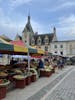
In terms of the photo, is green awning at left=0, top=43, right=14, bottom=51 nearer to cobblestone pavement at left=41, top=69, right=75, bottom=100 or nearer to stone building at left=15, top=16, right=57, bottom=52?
cobblestone pavement at left=41, top=69, right=75, bottom=100

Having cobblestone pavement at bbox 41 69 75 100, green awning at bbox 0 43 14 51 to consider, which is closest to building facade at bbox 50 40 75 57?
cobblestone pavement at bbox 41 69 75 100

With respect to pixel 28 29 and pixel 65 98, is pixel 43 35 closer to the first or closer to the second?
pixel 28 29

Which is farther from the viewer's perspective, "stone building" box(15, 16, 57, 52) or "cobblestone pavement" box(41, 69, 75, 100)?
"stone building" box(15, 16, 57, 52)

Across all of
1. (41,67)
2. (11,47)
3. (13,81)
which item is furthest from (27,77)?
(41,67)

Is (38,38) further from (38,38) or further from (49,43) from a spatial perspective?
(49,43)

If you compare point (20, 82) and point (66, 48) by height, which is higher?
point (66, 48)

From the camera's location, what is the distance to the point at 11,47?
519 inches

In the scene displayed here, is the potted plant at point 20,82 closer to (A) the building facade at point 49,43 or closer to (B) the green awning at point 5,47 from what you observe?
(B) the green awning at point 5,47

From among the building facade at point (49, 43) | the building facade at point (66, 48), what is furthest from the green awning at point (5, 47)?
the building facade at point (66, 48)

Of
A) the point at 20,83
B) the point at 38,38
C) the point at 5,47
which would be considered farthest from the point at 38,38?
the point at 5,47

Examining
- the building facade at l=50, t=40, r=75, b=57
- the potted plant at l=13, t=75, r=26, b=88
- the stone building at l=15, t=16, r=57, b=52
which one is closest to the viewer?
the potted plant at l=13, t=75, r=26, b=88

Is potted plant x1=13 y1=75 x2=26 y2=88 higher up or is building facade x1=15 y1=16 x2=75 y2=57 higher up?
building facade x1=15 y1=16 x2=75 y2=57

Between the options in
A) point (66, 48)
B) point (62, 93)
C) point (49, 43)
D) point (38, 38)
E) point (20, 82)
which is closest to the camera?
point (62, 93)

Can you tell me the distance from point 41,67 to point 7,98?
13.3 m
